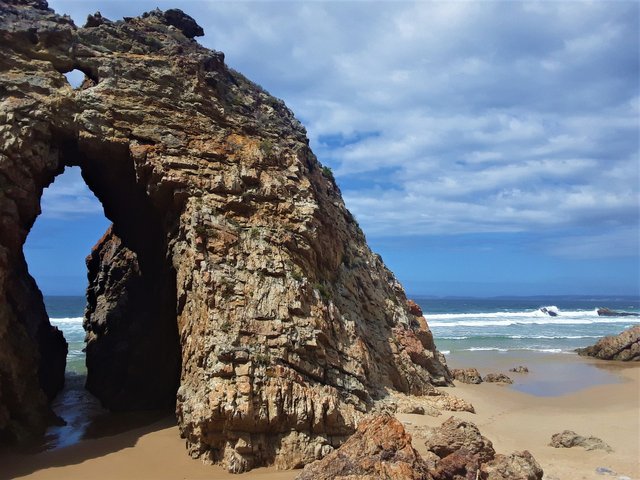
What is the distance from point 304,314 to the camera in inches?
453

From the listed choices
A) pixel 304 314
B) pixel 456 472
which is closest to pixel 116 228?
pixel 304 314

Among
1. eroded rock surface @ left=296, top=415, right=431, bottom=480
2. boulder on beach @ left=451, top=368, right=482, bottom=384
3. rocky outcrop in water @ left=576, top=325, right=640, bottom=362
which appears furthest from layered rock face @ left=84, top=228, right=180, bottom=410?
rocky outcrop in water @ left=576, top=325, right=640, bottom=362

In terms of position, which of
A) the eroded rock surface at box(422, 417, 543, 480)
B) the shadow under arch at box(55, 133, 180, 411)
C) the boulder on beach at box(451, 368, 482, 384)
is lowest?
the boulder on beach at box(451, 368, 482, 384)

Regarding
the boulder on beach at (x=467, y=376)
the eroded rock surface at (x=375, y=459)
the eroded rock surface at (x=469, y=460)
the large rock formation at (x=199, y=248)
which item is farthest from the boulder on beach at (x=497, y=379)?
the eroded rock surface at (x=375, y=459)

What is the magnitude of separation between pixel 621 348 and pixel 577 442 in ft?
67.0

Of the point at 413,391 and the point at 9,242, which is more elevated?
the point at 9,242

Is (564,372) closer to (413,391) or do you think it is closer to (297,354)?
(413,391)

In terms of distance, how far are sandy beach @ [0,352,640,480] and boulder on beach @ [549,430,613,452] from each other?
24cm

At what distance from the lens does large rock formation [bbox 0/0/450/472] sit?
399 inches

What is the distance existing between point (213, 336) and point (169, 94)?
22.9 ft

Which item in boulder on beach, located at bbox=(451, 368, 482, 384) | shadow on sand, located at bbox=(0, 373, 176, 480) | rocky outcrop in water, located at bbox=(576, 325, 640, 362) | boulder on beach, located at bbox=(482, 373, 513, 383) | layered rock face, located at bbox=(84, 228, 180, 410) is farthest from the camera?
rocky outcrop in water, located at bbox=(576, 325, 640, 362)

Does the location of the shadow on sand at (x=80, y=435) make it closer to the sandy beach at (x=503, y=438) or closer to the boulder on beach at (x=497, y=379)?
the sandy beach at (x=503, y=438)

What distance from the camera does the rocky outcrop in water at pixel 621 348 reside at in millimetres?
28036

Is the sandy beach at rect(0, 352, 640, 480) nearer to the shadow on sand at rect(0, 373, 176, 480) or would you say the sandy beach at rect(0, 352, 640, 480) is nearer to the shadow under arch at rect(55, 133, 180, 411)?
the shadow on sand at rect(0, 373, 176, 480)
